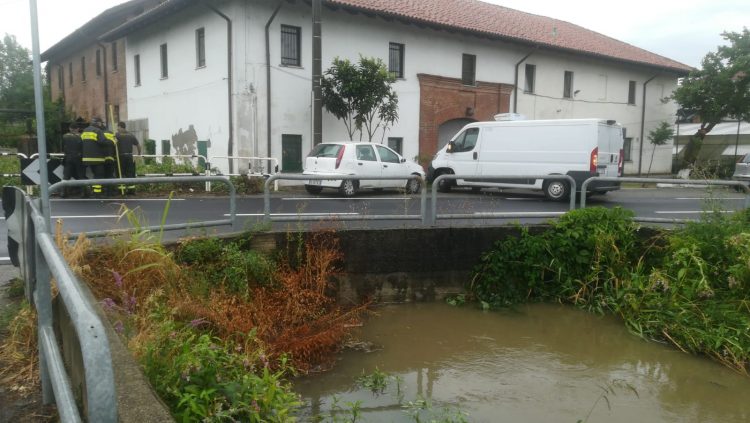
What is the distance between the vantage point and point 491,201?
866 cm

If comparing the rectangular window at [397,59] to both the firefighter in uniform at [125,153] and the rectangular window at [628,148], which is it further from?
the rectangular window at [628,148]

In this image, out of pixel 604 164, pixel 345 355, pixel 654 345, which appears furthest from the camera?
pixel 604 164

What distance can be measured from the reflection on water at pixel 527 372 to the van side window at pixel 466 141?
972cm

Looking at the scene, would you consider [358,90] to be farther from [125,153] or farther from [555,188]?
[125,153]

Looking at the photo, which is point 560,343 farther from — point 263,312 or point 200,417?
point 200,417

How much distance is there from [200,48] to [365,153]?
826 cm

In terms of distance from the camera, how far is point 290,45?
62.7 feet

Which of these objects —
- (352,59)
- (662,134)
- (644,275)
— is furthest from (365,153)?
(662,134)

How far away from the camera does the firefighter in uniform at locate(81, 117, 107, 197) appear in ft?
41.8

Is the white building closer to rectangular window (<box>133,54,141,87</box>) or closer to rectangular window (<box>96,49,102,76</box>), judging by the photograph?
rectangular window (<box>133,54,141,87</box>)

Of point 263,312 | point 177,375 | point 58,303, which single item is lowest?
point 263,312

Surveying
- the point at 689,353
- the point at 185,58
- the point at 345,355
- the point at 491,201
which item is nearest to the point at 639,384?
the point at 689,353

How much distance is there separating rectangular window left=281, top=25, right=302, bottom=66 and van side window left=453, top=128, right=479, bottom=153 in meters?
5.96

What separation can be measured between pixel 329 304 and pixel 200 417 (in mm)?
4239
